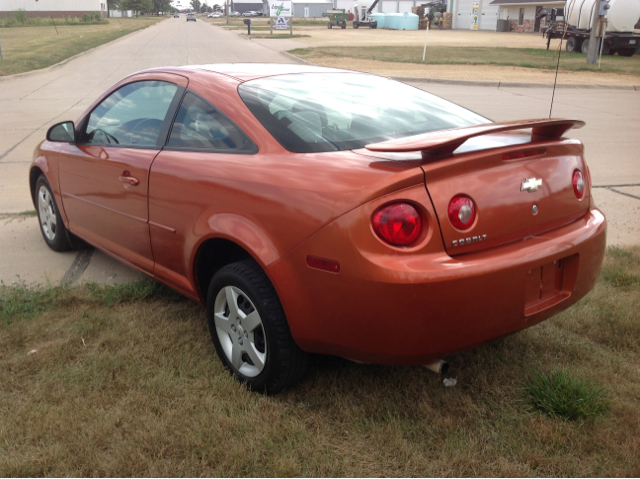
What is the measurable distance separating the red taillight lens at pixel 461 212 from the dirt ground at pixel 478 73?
1679 cm

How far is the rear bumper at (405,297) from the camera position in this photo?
2248mm

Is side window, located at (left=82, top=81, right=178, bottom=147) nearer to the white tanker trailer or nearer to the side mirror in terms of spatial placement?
the side mirror

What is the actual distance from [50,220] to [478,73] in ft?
58.9

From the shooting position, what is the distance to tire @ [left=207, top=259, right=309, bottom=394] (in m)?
2.64

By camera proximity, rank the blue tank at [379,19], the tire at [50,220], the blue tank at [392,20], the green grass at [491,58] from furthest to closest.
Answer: the blue tank at [379,19], the blue tank at [392,20], the green grass at [491,58], the tire at [50,220]

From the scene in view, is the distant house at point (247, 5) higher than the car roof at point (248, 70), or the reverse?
the distant house at point (247, 5)

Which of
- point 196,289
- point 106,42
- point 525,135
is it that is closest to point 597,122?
point 525,135

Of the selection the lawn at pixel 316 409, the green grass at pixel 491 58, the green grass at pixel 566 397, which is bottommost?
the lawn at pixel 316 409

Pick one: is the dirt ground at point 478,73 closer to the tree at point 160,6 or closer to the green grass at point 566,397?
the green grass at point 566,397

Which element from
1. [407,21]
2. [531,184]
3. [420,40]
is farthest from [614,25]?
[407,21]

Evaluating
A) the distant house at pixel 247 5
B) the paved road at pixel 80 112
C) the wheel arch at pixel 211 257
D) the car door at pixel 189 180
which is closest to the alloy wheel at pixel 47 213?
the paved road at pixel 80 112

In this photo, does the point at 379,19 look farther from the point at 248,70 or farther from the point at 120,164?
the point at 120,164

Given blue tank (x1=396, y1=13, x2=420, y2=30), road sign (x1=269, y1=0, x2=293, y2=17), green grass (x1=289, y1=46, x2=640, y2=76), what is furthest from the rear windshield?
blue tank (x1=396, y1=13, x2=420, y2=30)

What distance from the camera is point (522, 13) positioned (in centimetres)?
5391
